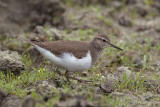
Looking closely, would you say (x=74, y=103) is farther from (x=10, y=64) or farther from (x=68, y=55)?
→ (x=10, y=64)

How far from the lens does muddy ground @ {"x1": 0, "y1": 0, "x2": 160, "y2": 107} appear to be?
15.8 ft

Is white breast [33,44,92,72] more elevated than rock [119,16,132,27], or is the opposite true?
rock [119,16,132,27]

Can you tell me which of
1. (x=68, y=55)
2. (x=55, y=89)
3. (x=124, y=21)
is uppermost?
(x=124, y=21)

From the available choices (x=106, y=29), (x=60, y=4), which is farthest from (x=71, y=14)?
(x=106, y=29)

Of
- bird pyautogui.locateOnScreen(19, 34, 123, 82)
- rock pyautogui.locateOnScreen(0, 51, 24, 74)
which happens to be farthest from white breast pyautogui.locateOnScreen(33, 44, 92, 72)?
rock pyautogui.locateOnScreen(0, 51, 24, 74)

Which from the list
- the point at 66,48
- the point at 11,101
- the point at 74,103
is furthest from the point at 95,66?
the point at 74,103

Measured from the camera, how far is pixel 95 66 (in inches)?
267

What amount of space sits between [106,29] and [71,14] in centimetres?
141

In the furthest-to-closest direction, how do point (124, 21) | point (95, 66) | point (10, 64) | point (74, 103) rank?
point (124, 21)
point (95, 66)
point (10, 64)
point (74, 103)

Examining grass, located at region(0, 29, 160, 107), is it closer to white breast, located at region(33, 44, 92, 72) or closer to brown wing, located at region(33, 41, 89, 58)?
white breast, located at region(33, 44, 92, 72)

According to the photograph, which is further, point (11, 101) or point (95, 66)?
point (95, 66)

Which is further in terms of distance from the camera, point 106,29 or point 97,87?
point 106,29

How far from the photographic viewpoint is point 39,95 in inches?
176

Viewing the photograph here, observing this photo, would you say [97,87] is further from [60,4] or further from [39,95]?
[60,4]
